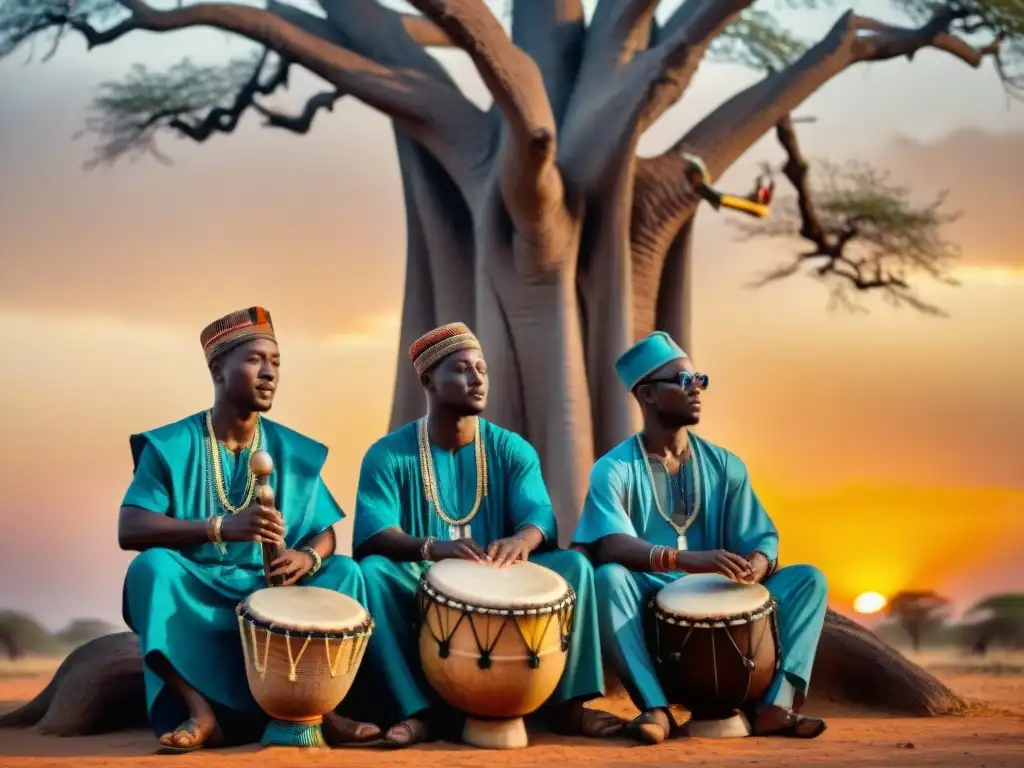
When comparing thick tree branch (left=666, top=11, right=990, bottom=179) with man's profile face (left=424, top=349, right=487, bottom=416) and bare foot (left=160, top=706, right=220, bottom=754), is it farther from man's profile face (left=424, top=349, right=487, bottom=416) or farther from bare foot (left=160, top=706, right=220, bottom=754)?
bare foot (left=160, top=706, right=220, bottom=754)

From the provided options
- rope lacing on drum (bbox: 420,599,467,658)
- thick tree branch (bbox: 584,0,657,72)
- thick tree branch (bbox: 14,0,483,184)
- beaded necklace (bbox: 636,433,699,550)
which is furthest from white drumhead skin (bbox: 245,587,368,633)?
thick tree branch (bbox: 584,0,657,72)

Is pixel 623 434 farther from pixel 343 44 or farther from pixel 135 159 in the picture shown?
pixel 135 159

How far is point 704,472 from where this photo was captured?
22.8 ft

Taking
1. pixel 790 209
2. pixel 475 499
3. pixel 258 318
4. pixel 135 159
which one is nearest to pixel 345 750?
pixel 475 499

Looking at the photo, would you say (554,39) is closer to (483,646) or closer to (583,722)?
(583,722)

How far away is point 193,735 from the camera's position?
231 inches

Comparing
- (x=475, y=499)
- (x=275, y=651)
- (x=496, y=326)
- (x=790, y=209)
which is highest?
(x=790, y=209)

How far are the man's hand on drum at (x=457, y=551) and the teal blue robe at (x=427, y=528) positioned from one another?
0.15 m

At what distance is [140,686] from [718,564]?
8.45 ft

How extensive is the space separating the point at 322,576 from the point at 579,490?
11.9 ft

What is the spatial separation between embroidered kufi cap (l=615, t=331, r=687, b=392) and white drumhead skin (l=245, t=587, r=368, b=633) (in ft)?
5.66

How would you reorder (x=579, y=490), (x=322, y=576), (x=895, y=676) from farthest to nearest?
(x=579, y=490) → (x=895, y=676) → (x=322, y=576)

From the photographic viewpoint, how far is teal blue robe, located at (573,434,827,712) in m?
6.43

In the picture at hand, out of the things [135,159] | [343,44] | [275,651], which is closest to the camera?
[275,651]
